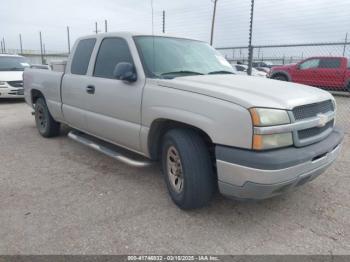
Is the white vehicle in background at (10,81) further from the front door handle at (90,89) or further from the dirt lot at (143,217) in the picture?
the front door handle at (90,89)

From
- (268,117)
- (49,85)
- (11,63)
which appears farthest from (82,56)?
(11,63)

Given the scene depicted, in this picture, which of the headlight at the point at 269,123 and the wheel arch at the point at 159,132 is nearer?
the headlight at the point at 269,123

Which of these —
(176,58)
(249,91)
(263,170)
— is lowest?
(263,170)

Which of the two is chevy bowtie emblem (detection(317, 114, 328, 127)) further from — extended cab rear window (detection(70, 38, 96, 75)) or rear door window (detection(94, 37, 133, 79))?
extended cab rear window (detection(70, 38, 96, 75))

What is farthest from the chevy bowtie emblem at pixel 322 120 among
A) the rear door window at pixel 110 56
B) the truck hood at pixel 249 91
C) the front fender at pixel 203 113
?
the rear door window at pixel 110 56

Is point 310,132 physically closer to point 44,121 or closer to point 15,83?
point 44,121

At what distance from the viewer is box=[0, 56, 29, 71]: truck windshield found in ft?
37.1

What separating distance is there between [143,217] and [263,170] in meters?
1.31

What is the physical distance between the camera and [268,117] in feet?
8.50

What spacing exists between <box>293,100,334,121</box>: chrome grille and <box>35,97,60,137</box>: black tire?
15.0 ft

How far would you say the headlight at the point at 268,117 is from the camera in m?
2.55

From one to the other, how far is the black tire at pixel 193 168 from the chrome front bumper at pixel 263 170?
0.21m

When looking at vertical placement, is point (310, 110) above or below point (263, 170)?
above

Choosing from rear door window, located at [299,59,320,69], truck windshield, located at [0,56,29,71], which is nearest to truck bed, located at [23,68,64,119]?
truck windshield, located at [0,56,29,71]
